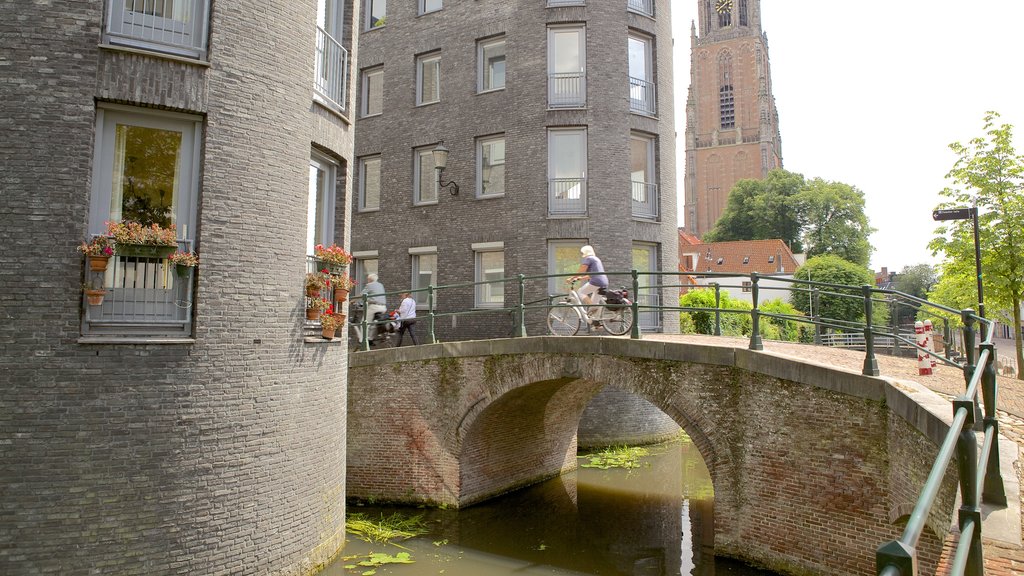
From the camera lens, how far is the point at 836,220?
175 feet

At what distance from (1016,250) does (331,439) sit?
13455 millimetres

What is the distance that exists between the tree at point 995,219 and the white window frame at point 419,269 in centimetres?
1197

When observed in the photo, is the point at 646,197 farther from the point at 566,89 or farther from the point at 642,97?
the point at 566,89

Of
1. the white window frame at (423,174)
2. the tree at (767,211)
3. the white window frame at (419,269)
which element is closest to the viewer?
the white window frame at (419,269)

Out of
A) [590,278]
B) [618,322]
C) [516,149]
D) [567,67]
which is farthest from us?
[567,67]

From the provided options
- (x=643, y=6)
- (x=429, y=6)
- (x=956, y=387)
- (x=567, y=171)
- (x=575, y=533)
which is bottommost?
(x=575, y=533)

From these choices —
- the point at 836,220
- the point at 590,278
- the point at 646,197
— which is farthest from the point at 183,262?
the point at 836,220

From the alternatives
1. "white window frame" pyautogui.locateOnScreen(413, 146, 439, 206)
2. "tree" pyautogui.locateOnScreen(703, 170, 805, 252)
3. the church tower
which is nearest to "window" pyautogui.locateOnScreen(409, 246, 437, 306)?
"white window frame" pyautogui.locateOnScreen(413, 146, 439, 206)

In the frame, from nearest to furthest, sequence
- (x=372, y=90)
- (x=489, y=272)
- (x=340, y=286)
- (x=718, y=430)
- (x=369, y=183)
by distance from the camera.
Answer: (x=718, y=430), (x=340, y=286), (x=489, y=272), (x=369, y=183), (x=372, y=90)

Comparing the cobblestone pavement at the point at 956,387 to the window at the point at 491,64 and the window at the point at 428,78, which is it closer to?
the window at the point at 491,64

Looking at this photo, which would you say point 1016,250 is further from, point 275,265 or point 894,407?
point 275,265

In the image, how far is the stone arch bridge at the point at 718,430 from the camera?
7.43 meters

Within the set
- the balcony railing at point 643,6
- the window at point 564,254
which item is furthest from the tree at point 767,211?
the window at point 564,254

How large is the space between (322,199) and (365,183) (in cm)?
959
